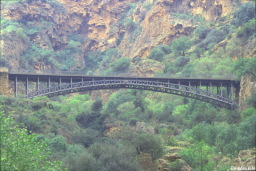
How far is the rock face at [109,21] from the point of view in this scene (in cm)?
13475

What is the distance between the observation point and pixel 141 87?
91.7m

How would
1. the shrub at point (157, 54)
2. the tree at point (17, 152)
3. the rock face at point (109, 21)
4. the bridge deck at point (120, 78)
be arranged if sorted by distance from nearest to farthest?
the tree at point (17, 152) < the bridge deck at point (120, 78) < the shrub at point (157, 54) < the rock face at point (109, 21)

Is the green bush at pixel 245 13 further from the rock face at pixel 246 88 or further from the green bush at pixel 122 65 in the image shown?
the rock face at pixel 246 88

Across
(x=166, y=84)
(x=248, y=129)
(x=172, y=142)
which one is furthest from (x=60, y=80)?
(x=248, y=129)

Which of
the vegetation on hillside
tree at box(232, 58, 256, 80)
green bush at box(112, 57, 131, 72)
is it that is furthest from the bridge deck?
green bush at box(112, 57, 131, 72)

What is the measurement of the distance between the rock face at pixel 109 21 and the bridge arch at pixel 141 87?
4140 cm

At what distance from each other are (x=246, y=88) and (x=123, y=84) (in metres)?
19.8

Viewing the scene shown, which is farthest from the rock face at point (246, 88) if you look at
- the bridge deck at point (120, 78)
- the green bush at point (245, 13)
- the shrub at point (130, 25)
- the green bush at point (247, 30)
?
the shrub at point (130, 25)

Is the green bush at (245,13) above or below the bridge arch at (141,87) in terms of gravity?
above

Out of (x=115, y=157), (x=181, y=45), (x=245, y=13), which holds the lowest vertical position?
(x=115, y=157)

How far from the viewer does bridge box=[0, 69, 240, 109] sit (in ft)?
287

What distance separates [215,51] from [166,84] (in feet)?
86.4

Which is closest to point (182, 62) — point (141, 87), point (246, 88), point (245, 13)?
point (245, 13)

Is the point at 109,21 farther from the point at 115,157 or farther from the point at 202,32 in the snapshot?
the point at 115,157
